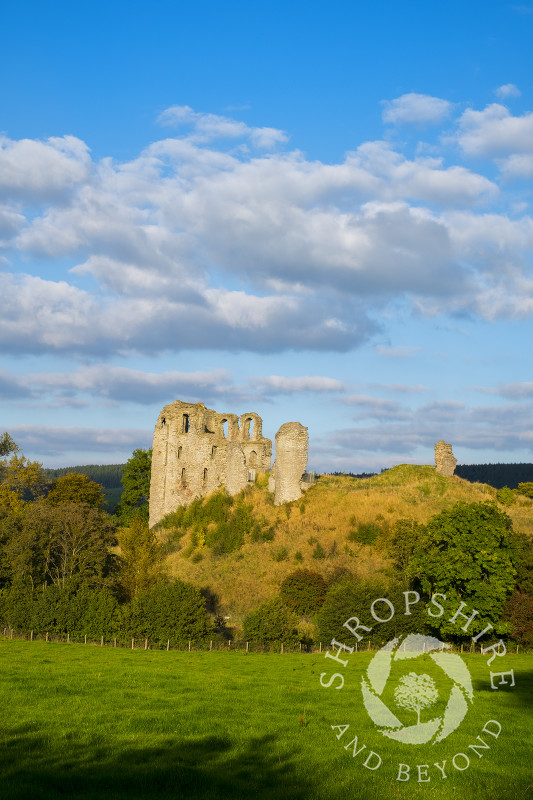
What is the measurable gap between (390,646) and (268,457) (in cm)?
3230

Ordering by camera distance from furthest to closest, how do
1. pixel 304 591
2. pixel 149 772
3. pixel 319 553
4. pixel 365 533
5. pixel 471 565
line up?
pixel 365 533, pixel 319 553, pixel 304 591, pixel 471 565, pixel 149 772

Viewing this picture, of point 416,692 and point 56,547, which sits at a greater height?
point 56,547

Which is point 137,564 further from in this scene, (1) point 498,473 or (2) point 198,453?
(1) point 498,473

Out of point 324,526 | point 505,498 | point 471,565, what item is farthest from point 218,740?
point 505,498

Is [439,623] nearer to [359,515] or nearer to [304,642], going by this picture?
[304,642]

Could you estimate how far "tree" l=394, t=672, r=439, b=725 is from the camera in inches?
731

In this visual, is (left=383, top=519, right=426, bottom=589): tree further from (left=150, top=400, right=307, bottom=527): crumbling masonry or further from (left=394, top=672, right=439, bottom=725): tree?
(left=150, top=400, right=307, bottom=527): crumbling masonry

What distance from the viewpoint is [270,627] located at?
109 ft

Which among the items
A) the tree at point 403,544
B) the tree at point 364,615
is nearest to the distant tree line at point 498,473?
the tree at point 403,544

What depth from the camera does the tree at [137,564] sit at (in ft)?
136

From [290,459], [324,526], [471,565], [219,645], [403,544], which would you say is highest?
[290,459]

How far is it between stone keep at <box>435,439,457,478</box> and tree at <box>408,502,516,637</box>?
2271cm

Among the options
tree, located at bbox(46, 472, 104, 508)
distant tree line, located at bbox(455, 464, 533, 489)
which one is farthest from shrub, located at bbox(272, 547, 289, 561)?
distant tree line, located at bbox(455, 464, 533, 489)

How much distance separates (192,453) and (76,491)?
51.2 ft
